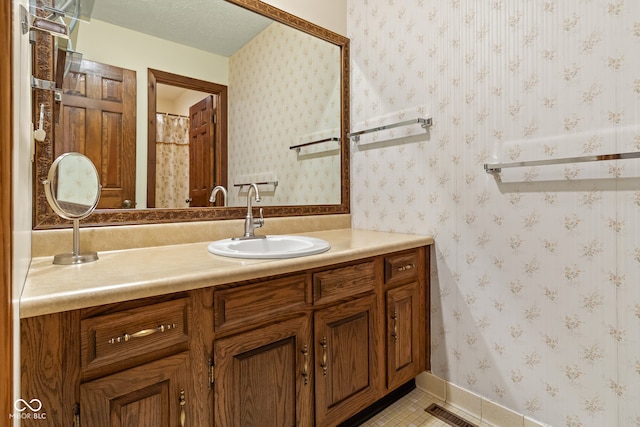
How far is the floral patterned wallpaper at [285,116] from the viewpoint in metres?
1.71

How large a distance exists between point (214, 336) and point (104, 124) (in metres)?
0.98

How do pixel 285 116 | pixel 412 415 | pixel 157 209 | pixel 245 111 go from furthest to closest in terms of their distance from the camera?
pixel 285 116 → pixel 245 111 → pixel 412 415 → pixel 157 209

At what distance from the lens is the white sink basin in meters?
1.22

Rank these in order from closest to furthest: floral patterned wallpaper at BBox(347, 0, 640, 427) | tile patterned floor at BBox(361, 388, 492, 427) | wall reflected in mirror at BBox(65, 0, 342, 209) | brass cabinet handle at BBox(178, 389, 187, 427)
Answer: brass cabinet handle at BBox(178, 389, 187, 427) → floral patterned wallpaper at BBox(347, 0, 640, 427) → wall reflected in mirror at BBox(65, 0, 342, 209) → tile patterned floor at BBox(361, 388, 492, 427)

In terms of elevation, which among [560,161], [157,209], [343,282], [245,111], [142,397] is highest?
[245,111]

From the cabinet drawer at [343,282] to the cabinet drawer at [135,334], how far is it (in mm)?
500

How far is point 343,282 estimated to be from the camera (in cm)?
133

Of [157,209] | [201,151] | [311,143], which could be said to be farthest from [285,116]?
[157,209]

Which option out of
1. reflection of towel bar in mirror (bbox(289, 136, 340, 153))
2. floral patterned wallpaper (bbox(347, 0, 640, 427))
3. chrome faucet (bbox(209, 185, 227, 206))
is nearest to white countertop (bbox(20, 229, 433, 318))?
chrome faucet (bbox(209, 185, 227, 206))

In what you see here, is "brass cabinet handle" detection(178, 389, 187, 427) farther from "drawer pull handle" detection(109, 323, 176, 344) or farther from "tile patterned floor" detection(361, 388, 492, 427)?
"tile patterned floor" detection(361, 388, 492, 427)

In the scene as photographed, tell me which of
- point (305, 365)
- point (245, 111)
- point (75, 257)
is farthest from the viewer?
point (245, 111)

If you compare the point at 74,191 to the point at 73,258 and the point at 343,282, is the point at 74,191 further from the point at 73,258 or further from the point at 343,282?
the point at 343,282

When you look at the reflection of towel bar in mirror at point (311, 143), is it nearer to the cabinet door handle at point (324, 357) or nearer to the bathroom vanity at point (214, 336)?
the bathroom vanity at point (214, 336)

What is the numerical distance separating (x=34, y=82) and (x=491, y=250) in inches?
76.2
